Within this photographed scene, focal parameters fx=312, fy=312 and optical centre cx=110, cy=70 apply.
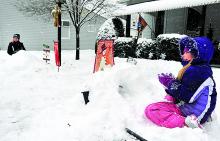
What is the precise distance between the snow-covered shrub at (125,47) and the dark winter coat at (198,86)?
11.2m

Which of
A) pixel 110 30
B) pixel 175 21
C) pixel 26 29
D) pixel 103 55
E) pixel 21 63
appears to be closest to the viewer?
pixel 103 55

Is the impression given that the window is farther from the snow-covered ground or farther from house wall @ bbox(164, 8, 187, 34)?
the snow-covered ground

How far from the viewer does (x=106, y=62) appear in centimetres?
708

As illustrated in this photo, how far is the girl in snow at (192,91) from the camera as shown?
4172 mm

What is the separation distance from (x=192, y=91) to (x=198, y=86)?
10 centimetres

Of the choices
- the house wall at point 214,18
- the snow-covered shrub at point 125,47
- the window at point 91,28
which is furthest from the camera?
the window at point 91,28

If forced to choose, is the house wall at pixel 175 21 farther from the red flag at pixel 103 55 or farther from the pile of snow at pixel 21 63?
Answer: the red flag at pixel 103 55

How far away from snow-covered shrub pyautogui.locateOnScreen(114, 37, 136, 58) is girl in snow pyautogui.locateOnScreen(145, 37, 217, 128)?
1113 cm

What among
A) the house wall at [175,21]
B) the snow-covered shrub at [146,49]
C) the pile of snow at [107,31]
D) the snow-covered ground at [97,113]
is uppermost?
the house wall at [175,21]

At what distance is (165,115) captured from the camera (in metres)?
4.29

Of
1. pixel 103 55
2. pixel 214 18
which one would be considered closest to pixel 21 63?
pixel 103 55

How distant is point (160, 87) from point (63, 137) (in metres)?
2.45

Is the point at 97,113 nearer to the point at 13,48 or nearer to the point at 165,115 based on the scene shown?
the point at 165,115

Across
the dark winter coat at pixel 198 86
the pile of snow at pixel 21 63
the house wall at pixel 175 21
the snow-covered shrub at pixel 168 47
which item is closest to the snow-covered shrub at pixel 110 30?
the house wall at pixel 175 21
